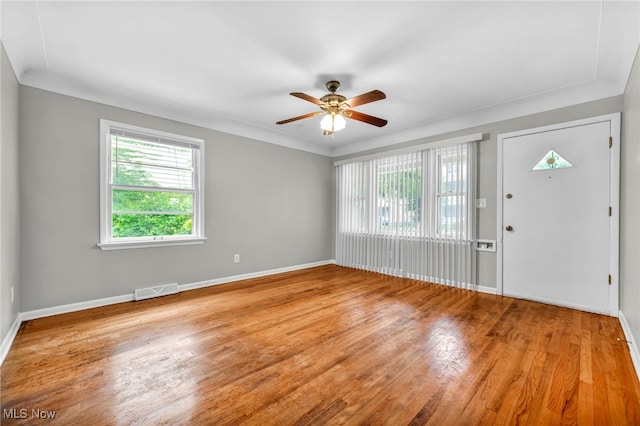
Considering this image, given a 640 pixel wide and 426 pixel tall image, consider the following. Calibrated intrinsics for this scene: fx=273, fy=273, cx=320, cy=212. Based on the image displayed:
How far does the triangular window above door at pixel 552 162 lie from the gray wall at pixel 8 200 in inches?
210

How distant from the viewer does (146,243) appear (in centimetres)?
351

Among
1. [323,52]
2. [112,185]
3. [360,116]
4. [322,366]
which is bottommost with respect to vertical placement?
[322,366]

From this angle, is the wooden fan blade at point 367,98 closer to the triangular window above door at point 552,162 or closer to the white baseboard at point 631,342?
the triangular window above door at point 552,162

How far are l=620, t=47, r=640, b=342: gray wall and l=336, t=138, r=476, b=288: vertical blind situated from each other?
144 cm

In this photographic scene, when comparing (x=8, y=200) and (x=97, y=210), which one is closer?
(x=8, y=200)

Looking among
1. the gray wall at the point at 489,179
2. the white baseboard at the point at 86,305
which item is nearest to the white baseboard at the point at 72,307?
the white baseboard at the point at 86,305

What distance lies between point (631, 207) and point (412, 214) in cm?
245

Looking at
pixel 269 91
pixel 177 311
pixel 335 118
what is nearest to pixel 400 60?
pixel 335 118

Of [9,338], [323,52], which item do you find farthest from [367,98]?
[9,338]

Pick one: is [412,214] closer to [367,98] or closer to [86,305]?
[367,98]

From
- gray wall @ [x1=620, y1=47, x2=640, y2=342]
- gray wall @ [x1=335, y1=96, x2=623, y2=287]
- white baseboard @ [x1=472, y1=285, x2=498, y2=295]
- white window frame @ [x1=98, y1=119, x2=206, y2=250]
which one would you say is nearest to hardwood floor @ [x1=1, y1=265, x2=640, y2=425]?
gray wall @ [x1=620, y1=47, x2=640, y2=342]

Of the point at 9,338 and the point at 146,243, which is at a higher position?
the point at 146,243

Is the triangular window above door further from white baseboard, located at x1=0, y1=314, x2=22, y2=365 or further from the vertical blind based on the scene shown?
white baseboard, located at x1=0, y1=314, x2=22, y2=365

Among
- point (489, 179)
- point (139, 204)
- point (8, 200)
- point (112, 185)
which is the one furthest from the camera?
point (489, 179)
